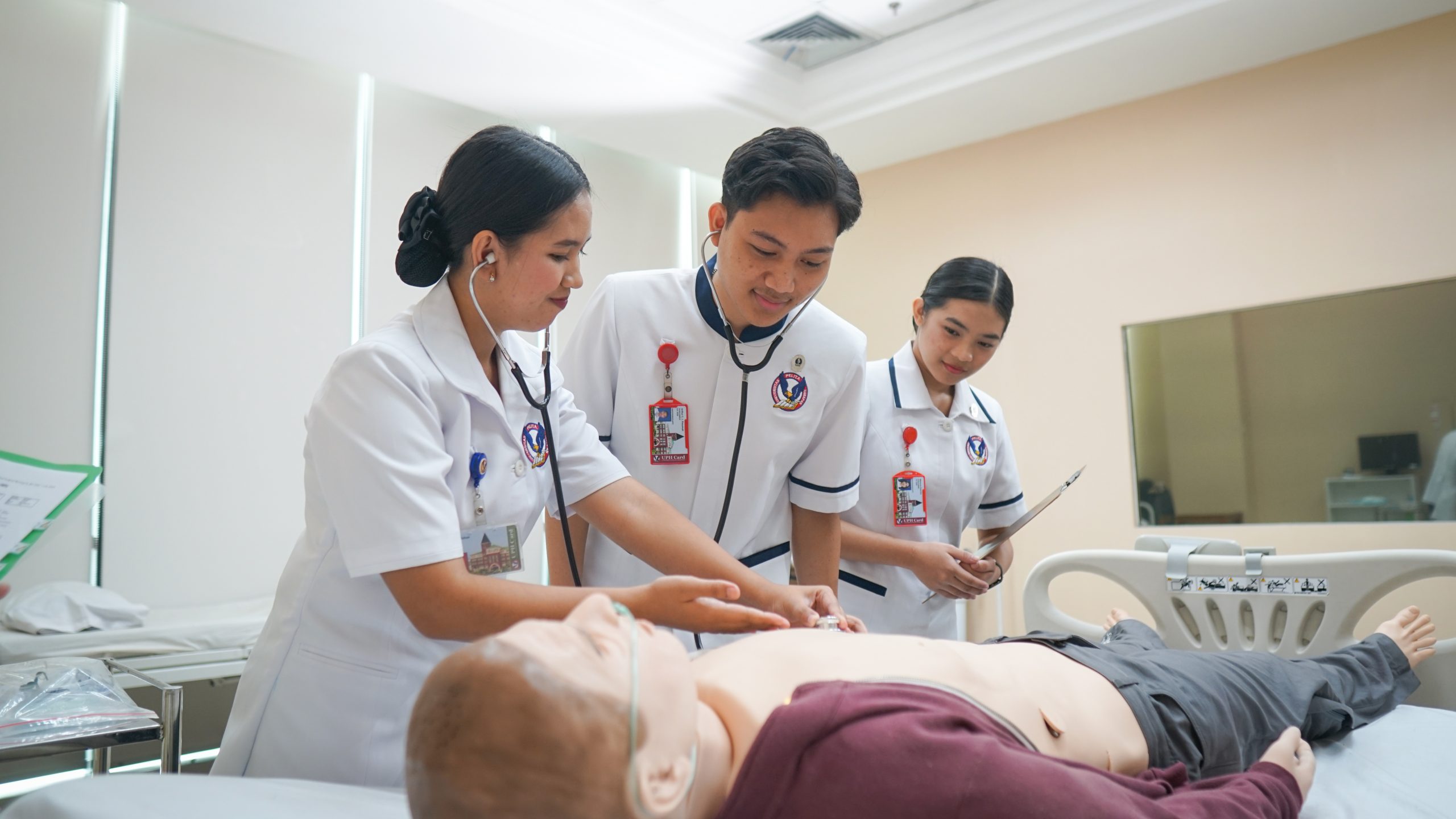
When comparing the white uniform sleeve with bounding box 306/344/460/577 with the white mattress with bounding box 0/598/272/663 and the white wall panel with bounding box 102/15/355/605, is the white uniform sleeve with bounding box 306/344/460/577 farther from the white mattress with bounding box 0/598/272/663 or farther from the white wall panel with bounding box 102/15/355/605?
the white wall panel with bounding box 102/15/355/605

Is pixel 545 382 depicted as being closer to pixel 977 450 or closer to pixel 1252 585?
pixel 977 450

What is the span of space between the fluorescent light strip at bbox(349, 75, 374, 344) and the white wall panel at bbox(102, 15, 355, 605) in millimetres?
44

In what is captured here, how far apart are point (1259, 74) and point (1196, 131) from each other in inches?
12.4

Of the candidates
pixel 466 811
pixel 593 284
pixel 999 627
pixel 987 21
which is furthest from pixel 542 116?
pixel 466 811

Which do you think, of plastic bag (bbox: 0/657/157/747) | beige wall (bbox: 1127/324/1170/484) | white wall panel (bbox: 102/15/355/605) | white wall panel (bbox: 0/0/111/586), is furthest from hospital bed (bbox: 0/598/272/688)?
beige wall (bbox: 1127/324/1170/484)

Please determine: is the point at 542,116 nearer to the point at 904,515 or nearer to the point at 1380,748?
the point at 904,515

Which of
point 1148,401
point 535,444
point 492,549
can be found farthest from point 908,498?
point 1148,401

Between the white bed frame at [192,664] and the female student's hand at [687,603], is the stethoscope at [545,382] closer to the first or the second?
the female student's hand at [687,603]

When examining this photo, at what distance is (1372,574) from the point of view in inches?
78.3

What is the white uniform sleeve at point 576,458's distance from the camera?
1522mm

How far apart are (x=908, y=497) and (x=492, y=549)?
4.26 feet

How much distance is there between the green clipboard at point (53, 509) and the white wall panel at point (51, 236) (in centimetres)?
233

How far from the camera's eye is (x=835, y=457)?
1.89 meters

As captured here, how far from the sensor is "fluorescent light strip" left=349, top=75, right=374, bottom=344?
4168 millimetres
